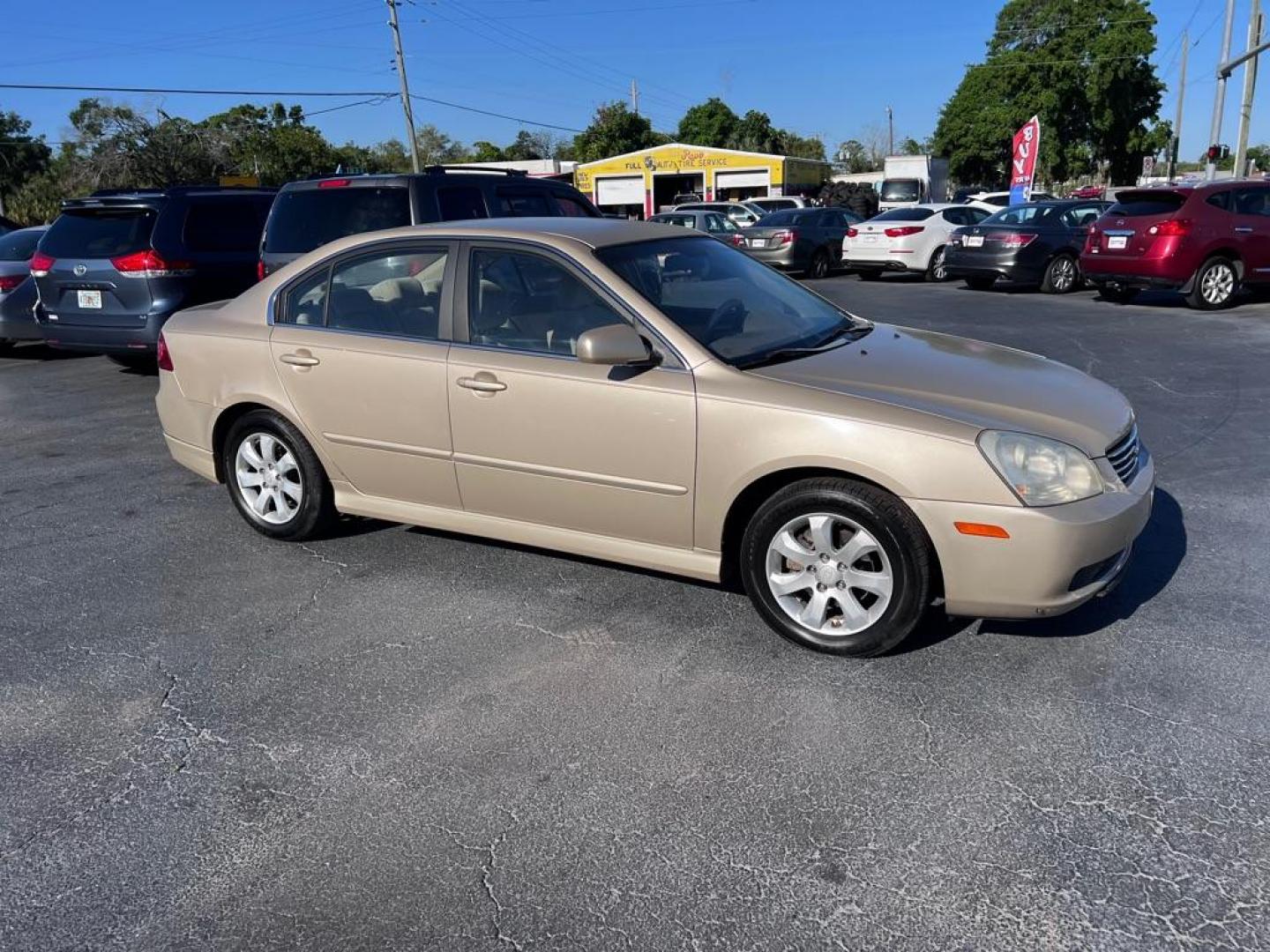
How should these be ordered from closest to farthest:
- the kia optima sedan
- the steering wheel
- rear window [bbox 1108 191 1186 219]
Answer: the kia optima sedan
the steering wheel
rear window [bbox 1108 191 1186 219]

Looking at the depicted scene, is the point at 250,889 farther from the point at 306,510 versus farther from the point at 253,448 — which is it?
the point at 253,448

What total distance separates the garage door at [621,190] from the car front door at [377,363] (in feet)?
174

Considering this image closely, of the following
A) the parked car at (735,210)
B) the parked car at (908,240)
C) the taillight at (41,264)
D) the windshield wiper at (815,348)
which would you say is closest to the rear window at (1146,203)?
the parked car at (908,240)

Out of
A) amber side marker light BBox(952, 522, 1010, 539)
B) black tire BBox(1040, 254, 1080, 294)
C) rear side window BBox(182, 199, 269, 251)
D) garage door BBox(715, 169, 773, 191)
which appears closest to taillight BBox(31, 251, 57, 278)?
rear side window BBox(182, 199, 269, 251)

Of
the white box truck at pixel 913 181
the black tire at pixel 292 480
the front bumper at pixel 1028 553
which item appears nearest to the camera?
the front bumper at pixel 1028 553

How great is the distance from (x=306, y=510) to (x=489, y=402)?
54.2 inches

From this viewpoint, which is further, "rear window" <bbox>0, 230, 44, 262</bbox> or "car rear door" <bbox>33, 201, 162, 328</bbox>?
"rear window" <bbox>0, 230, 44, 262</bbox>

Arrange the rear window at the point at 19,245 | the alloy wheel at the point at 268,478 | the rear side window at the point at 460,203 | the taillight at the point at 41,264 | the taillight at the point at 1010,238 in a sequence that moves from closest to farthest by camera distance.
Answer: the alloy wheel at the point at 268,478 < the rear side window at the point at 460,203 < the taillight at the point at 41,264 < the rear window at the point at 19,245 < the taillight at the point at 1010,238

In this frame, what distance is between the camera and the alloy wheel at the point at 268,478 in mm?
5117

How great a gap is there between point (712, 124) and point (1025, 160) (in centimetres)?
5527

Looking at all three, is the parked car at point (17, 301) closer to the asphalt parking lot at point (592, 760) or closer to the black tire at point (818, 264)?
the asphalt parking lot at point (592, 760)

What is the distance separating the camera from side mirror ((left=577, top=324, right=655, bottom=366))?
3875 millimetres

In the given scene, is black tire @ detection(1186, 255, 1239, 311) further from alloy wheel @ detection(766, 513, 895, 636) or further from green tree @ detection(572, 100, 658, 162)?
green tree @ detection(572, 100, 658, 162)

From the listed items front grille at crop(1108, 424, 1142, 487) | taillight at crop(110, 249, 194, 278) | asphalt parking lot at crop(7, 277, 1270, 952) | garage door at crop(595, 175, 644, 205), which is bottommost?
asphalt parking lot at crop(7, 277, 1270, 952)
